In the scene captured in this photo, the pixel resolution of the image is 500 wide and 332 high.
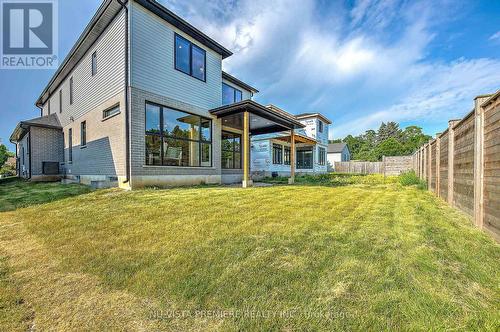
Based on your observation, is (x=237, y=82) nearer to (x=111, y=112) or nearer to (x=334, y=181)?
(x=111, y=112)

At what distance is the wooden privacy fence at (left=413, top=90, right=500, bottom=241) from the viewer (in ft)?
9.27

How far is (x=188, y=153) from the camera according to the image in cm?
916

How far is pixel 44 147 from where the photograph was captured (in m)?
12.1

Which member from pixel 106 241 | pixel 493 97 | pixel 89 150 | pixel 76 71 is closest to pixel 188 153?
pixel 89 150

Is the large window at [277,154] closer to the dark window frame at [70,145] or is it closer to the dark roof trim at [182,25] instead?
the dark roof trim at [182,25]

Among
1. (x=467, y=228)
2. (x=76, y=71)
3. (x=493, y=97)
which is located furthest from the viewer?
(x=76, y=71)

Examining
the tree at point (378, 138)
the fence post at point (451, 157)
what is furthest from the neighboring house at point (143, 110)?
the tree at point (378, 138)

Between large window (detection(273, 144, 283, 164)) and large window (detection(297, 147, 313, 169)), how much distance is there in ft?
14.9

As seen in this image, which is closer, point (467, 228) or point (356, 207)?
point (467, 228)

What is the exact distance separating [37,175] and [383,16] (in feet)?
55.9

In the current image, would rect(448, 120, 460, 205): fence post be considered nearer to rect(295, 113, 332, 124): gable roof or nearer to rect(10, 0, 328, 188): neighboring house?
rect(10, 0, 328, 188): neighboring house

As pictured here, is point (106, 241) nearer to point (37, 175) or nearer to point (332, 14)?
point (332, 14)

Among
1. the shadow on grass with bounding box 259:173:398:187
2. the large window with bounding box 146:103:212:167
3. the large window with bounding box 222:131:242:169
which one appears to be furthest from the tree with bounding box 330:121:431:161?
the large window with bounding box 146:103:212:167

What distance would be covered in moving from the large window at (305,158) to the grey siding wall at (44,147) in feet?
61.3
